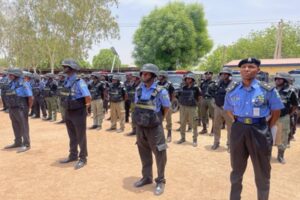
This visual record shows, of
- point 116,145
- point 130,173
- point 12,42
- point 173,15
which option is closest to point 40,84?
point 116,145

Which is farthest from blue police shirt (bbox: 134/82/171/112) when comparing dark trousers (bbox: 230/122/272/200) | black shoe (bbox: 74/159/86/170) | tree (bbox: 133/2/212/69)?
tree (bbox: 133/2/212/69)

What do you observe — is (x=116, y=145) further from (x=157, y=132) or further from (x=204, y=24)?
(x=204, y=24)

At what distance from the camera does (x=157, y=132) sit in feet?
15.2

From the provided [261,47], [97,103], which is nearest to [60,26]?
[97,103]

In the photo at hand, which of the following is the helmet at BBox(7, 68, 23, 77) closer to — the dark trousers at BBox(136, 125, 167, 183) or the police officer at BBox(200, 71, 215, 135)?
the dark trousers at BBox(136, 125, 167, 183)

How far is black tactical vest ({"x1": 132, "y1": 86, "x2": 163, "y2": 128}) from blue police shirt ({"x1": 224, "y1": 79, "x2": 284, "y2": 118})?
4.09 feet

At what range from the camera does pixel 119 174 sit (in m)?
5.54

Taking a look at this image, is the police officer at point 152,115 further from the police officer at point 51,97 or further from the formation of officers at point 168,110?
the police officer at point 51,97

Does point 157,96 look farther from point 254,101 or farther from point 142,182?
point 254,101

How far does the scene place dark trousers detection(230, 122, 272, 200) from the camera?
3.61 meters

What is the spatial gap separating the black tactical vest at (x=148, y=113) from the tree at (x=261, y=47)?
30864 millimetres

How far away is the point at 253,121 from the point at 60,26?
20.5 m

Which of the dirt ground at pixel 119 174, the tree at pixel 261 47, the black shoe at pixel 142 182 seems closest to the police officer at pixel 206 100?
the dirt ground at pixel 119 174

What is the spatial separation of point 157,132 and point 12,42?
2448 cm
